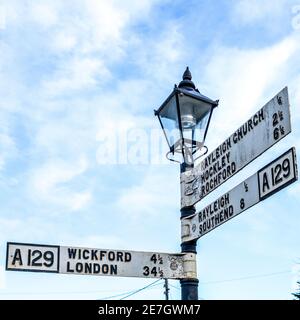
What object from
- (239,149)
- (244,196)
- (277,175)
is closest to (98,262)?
(244,196)

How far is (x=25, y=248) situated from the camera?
6.34 m

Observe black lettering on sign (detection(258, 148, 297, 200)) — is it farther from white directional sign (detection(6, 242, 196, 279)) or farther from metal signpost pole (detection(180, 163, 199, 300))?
white directional sign (detection(6, 242, 196, 279))

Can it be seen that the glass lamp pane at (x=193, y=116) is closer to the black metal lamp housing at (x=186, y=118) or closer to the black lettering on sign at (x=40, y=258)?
the black metal lamp housing at (x=186, y=118)

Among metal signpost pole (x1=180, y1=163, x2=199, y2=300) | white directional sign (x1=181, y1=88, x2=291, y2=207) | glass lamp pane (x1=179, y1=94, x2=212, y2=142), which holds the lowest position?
metal signpost pole (x1=180, y1=163, x2=199, y2=300)

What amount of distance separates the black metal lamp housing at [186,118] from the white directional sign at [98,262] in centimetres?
111

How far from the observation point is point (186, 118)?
A: 7098 mm

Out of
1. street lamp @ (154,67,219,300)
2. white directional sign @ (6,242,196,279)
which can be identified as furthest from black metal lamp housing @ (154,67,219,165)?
white directional sign @ (6,242,196,279)

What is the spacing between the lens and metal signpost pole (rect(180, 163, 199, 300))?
6.48m

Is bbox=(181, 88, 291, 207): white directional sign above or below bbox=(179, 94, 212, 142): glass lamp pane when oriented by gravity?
below

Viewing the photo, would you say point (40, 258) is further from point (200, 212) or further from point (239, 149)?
point (239, 149)

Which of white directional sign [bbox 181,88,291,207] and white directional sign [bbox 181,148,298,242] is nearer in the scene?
white directional sign [bbox 181,148,298,242]

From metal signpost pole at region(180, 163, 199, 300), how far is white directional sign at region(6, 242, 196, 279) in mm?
53

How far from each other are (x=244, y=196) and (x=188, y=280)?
1.19 metres

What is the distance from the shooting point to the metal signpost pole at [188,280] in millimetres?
6484
